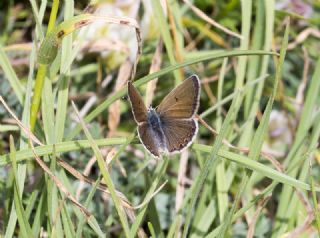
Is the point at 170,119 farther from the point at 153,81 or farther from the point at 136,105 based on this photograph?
the point at 153,81

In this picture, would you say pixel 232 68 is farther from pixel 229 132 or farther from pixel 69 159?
pixel 69 159

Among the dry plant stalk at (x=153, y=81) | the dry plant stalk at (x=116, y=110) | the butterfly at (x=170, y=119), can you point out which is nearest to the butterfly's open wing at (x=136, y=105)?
the butterfly at (x=170, y=119)

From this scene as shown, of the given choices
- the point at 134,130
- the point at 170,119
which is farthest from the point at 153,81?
the point at 170,119

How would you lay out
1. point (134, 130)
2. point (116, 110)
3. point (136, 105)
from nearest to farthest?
1. point (136, 105)
2. point (134, 130)
3. point (116, 110)

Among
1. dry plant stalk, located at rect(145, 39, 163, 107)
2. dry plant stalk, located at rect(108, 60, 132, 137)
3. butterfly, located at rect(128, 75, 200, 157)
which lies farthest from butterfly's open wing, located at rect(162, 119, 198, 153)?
dry plant stalk, located at rect(108, 60, 132, 137)

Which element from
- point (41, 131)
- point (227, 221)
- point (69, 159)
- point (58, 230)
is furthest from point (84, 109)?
point (227, 221)

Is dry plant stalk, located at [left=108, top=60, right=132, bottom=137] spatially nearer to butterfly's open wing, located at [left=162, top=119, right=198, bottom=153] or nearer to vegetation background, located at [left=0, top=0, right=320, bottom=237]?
vegetation background, located at [left=0, top=0, right=320, bottom=237]

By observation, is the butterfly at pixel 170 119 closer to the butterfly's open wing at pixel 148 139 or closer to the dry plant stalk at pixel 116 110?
the butterfly's open wing at pixel 148 139

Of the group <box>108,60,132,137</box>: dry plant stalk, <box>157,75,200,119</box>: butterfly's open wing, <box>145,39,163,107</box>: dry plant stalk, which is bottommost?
<box>108,60,132,137</box>: dry plant stalk
